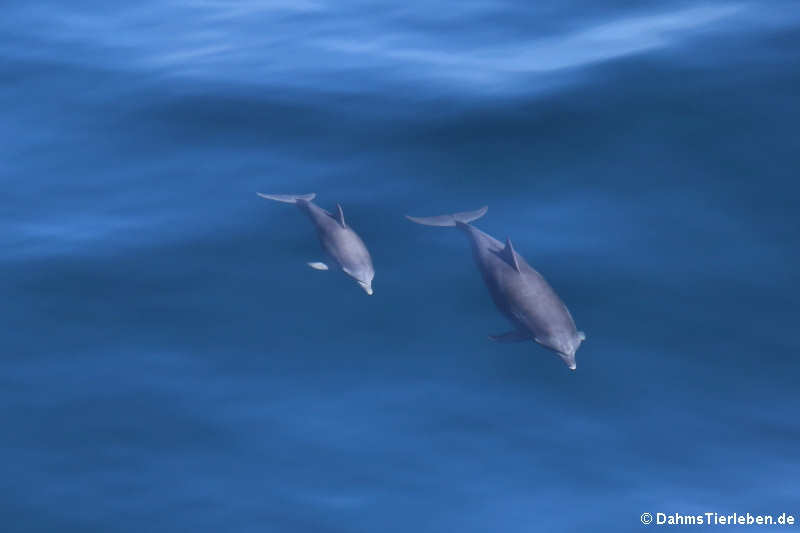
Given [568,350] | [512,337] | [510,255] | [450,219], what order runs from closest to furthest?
[568,350], [512,337], [510,255], [450,219]

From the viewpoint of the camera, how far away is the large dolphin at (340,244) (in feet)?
34.2

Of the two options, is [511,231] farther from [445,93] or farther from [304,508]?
[304,508]

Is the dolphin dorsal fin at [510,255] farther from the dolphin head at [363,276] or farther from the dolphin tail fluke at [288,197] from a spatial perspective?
the dolphin tail fluke at [288,197]

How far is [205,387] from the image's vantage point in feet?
30.9

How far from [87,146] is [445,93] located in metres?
5.51

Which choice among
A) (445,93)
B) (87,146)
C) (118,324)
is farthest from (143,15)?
(118,324)

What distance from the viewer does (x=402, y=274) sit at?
423 inches

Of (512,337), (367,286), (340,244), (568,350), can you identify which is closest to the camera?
(568,350)

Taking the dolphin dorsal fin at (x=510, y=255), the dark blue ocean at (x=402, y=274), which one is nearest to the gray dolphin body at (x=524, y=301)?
the dolphin dorsal fin at (x=510, y=255)

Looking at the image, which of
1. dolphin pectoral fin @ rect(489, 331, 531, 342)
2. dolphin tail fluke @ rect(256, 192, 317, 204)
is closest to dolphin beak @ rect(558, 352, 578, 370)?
dolphin pectoral fin @ rect(489, 331, 531, 342)

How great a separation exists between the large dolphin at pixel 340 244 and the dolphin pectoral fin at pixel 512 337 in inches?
70.8

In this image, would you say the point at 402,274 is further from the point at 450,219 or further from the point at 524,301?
the point at 524,301

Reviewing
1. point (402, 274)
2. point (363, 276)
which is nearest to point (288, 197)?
point (363, 276)

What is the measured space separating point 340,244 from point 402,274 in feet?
2.75
